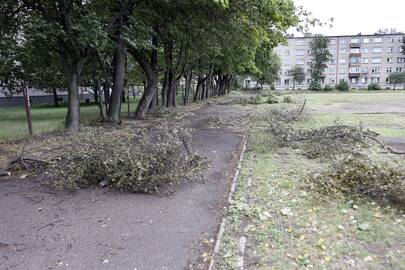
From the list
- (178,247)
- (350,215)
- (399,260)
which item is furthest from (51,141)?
(399,260)

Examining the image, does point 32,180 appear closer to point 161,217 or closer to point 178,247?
point 161,217

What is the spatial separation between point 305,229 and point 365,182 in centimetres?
178

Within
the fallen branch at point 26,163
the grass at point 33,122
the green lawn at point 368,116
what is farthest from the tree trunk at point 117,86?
the green lawn at point 368,116

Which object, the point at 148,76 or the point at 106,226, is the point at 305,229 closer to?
the point at 106,226

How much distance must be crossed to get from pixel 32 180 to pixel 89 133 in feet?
13.9

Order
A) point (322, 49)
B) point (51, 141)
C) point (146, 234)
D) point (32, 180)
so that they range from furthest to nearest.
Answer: point (322, 49) → point (51, 141) → point (32, 180) → point (146, 234)

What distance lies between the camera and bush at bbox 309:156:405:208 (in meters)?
4.76

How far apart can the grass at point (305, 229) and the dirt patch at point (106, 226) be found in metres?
0.35

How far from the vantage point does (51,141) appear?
30.7 feet

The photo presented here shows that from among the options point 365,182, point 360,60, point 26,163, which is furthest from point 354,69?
point 26,163

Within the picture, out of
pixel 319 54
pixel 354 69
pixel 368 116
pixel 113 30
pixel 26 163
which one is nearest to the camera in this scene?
pixel 26 163

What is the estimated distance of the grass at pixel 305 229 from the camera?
3309 millimetres

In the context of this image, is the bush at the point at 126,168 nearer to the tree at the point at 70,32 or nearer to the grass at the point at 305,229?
the grass at the point at 305,229

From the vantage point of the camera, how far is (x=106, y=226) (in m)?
4.20
